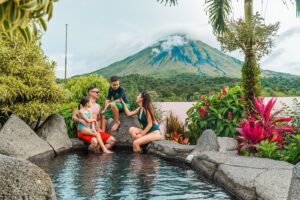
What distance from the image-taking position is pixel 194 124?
37.3 ft

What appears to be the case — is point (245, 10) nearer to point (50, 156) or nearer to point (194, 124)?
point (194, 124)

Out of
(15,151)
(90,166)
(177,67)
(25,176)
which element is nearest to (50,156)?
(15,151)

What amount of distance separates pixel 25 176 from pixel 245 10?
10037 mm

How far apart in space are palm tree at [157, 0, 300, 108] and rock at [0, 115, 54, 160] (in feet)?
17.4

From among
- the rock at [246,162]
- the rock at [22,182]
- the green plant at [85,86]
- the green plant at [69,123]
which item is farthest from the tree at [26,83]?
the rock at [22,182]

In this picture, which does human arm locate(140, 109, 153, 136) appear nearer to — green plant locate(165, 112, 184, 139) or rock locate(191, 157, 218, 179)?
green plant locate(165, 112, 184, 139)

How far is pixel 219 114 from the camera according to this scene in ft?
35.2

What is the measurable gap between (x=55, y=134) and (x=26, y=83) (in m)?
1.54

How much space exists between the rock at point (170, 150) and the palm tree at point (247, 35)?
98.3 inches

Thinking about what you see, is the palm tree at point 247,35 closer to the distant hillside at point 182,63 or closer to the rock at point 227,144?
the rock at point 227,144

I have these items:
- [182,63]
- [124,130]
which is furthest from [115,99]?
[182,63]

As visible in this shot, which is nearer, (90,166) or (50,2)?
(50,2)

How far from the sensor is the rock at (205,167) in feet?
23.9

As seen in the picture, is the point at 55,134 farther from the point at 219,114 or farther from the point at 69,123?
the point at 219,114
